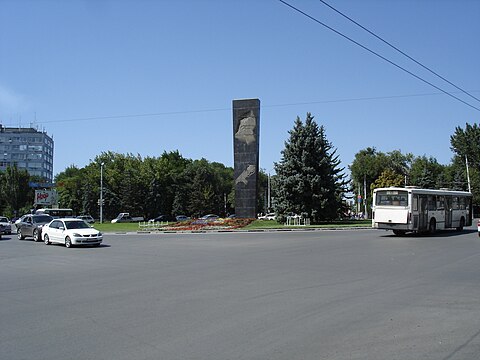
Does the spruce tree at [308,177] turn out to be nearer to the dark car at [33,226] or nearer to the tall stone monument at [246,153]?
the tall stone monument at [246,153]

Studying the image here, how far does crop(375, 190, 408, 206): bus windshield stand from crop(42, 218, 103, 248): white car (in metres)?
16.9

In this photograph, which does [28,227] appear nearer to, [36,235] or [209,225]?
[36,235]

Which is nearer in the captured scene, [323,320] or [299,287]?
[323,320]

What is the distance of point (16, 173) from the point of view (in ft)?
324

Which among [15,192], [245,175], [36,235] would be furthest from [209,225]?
[15,192]

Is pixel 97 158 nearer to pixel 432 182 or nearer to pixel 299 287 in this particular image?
pixel 432 182

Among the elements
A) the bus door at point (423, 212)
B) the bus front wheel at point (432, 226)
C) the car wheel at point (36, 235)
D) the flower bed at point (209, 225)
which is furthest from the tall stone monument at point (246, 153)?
the car wheel at point (36, 235)

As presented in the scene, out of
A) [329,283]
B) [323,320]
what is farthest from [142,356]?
[329,283]

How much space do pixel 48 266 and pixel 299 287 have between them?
31.2ft

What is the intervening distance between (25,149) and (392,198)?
139 metres

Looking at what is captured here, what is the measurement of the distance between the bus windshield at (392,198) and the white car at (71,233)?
666 inches

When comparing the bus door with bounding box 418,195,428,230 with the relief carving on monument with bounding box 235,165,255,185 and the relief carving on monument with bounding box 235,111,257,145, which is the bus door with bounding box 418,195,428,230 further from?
the relief carving on monument with bounding box 235,111,257,145

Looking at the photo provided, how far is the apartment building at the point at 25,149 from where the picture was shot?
146 m

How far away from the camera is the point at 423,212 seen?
101 feet
